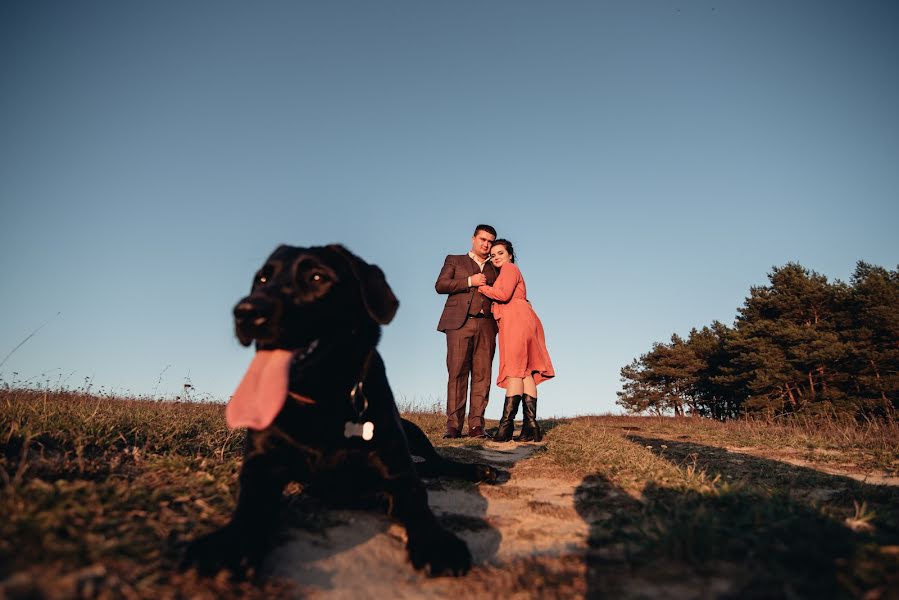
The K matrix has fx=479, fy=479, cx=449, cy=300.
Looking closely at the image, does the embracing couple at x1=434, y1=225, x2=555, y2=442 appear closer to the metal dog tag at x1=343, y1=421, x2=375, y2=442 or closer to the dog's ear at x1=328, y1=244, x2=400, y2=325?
the dog's ear at x1=328, y1=244, x2=400, y2=325

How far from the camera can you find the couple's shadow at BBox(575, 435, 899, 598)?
130 centimetres

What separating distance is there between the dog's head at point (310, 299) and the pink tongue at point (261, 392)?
7 centimetres

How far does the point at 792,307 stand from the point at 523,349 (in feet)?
86.9

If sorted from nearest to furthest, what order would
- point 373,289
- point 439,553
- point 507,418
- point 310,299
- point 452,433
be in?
point 439,553 → point 310,299 → point 373,289 → point 507,418 → point 452,433

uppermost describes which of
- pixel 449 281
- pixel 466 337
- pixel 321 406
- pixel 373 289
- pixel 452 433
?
pixel 449 281

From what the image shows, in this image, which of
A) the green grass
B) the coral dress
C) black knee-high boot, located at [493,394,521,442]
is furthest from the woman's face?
the green grass

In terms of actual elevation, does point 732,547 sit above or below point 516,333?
below

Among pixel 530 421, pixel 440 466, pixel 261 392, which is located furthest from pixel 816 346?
pixel 261 392

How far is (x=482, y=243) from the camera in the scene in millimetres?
7090

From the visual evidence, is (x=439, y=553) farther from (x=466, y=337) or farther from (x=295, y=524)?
(x=466, y=337)

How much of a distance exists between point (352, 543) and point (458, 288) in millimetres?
4955

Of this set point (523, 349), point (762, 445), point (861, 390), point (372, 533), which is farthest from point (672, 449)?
point (861, 390)

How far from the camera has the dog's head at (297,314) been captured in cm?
195

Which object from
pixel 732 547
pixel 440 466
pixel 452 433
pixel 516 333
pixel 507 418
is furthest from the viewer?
pixel 452 433
